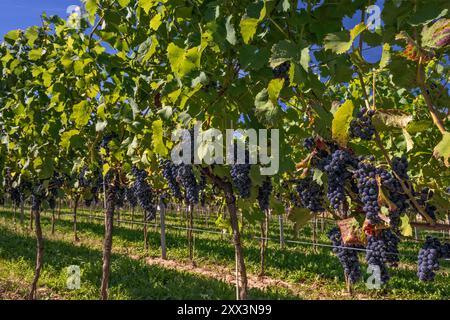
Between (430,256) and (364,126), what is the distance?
2.95 feet

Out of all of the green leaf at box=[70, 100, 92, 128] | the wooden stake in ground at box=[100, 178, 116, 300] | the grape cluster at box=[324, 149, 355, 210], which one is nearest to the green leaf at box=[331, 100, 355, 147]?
the grape cluster at box=[324, 149, 355, 210]

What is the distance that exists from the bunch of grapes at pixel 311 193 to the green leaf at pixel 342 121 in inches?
21.8

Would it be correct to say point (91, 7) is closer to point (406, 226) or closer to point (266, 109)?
point (266, 109)

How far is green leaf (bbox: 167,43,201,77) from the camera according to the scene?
217cm

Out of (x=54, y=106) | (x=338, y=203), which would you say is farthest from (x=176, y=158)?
(x=54, y=106)

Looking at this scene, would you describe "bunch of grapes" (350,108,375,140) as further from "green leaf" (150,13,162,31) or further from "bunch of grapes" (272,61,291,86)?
"green leaf" (150,13,162,31)

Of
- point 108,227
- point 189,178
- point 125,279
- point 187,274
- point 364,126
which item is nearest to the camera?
point 364,126

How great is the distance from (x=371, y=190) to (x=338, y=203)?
225 millimetres

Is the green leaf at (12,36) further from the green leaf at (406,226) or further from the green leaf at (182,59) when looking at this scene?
the green leaf at (406,226)

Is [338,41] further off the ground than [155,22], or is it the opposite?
[155,22]

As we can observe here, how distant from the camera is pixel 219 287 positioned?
7.83 m

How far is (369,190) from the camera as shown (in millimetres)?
2004

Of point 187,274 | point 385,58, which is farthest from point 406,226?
point 187,274
